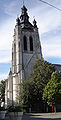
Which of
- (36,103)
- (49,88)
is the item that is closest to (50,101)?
(49,88)

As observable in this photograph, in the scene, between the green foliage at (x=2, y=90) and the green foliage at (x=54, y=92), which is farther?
the green foliage at (x=2, y=90)

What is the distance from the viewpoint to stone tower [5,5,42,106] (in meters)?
37.8

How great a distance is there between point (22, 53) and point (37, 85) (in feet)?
43.4

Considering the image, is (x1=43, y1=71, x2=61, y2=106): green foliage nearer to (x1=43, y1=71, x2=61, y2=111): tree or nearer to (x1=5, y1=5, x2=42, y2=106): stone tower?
(x1=43, y1=71, x2=61, y2=111): tree

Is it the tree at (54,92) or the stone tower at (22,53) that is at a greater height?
the stone tower at (22,53)

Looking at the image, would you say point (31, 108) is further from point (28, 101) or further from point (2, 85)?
point (2, 85)

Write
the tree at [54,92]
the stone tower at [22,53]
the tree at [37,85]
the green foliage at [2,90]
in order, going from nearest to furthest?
the tree at [54,92] → the tree at [37,85] → the stone tower at [22,53] → the green foliage at [2,90]

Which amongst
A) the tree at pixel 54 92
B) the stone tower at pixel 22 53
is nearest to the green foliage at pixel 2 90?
the stone tower at pixel 22 53

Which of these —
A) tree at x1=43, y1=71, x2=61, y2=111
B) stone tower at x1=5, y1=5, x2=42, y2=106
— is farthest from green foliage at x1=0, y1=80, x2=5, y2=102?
tree at x1=43, y1=71, x2=61, y2=111

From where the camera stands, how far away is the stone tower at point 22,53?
37781 millimetres

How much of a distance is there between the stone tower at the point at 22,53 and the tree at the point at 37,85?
516cm

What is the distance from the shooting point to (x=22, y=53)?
41031 millimetres

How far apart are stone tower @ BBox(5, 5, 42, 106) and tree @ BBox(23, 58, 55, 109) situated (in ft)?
16.9

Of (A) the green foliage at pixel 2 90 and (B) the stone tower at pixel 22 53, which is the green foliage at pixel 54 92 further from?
(A) the green foliage at pixel 2 90
